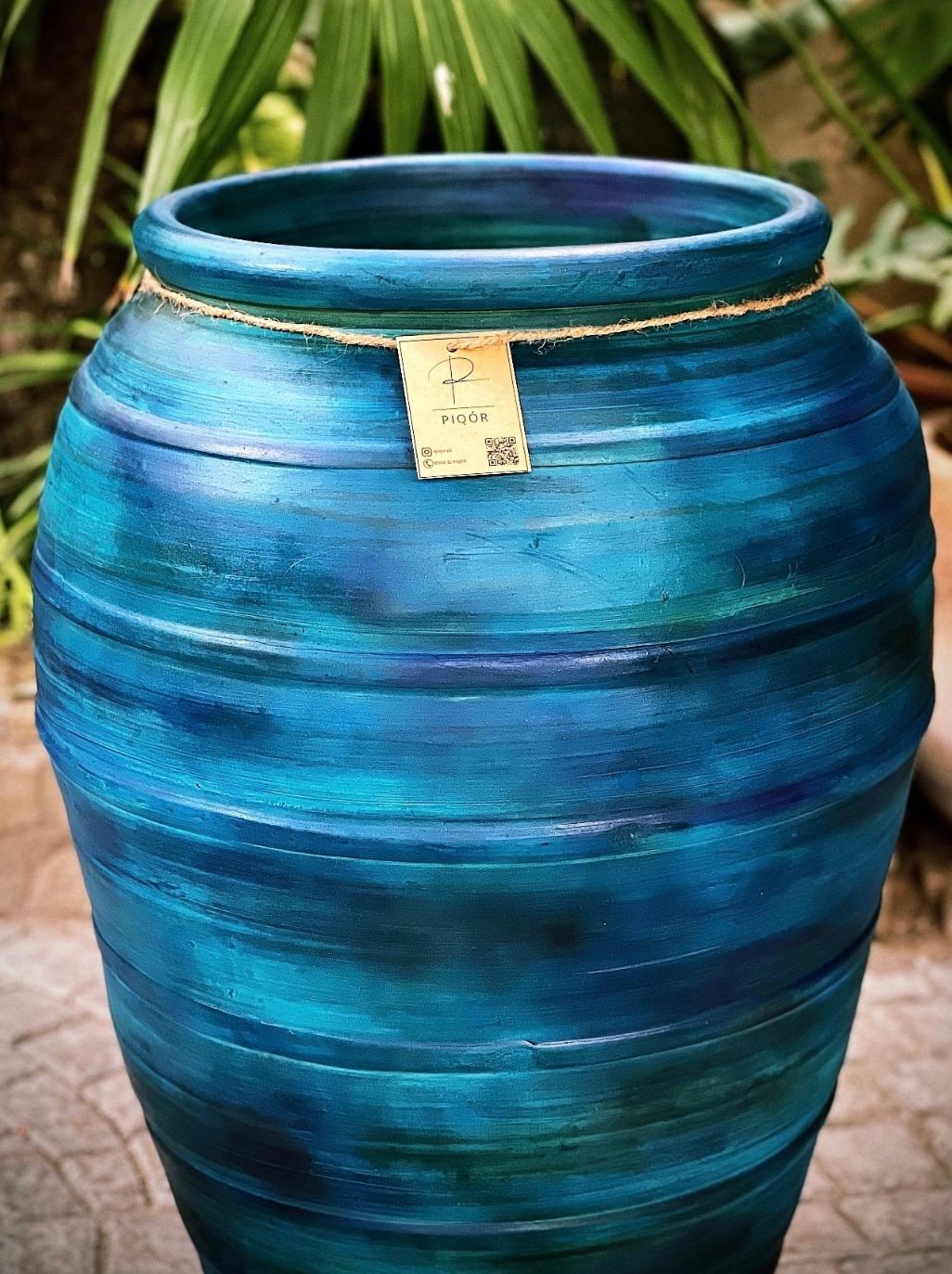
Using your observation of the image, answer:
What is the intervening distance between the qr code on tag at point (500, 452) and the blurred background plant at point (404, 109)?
Result: 802 millimetres

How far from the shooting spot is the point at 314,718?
1100 mm

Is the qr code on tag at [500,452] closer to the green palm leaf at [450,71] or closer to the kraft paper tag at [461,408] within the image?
the kraft paper tag at [461,408]

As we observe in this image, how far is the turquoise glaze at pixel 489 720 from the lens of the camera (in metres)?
1.09

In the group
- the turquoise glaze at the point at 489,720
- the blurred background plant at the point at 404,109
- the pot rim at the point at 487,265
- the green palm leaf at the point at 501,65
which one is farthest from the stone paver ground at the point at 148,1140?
the green palm leaf at the point at 501,65

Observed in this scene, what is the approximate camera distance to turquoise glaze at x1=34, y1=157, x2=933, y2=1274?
43.0 inches

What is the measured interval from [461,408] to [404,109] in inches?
33.8

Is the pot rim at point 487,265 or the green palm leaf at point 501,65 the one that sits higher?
the pot rim at point 487,265

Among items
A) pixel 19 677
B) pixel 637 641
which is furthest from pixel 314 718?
pixel 19 677

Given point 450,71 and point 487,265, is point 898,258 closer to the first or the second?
point 450,71

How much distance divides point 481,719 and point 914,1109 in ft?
4.06

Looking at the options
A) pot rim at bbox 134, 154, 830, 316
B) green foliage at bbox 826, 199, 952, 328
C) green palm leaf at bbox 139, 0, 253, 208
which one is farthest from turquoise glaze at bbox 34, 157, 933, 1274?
green foliage at bbox 826, 199, 952, 328

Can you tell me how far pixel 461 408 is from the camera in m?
1.09

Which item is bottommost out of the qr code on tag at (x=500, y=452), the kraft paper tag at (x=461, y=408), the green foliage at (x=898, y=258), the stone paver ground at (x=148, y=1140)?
the stone paver ground at (x=148, y=1140)

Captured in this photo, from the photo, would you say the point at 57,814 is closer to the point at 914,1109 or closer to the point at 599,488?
the point at 914,1109
